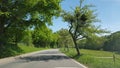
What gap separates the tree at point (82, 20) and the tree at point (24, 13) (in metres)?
2.18

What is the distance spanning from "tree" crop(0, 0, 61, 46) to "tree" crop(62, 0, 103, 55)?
218 centimetres

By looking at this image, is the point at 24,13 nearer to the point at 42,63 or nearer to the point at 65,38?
the point at 42,63

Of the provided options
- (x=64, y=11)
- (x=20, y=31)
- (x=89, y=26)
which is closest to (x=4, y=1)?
(x=20, y=31)

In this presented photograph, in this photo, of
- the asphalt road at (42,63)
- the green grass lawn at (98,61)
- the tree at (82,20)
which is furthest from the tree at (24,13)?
the green grass lawn at (98,61)

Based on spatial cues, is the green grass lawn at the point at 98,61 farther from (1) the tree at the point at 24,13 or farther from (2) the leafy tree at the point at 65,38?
(2) the leafy tree at the point at 65,38

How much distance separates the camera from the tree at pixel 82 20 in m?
41.7

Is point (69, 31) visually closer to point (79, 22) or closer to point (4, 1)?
point (79, 22)

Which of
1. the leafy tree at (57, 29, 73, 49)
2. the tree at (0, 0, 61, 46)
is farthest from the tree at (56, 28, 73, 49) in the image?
the tree at (0, 0, 61, 46)

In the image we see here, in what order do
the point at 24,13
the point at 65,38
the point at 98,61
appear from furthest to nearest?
the point at 65,38
the point at 24,13
the point at 98,61

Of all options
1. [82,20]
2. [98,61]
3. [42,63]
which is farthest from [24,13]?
[98,61]

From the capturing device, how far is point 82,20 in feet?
139

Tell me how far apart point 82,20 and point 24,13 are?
841 centimetres

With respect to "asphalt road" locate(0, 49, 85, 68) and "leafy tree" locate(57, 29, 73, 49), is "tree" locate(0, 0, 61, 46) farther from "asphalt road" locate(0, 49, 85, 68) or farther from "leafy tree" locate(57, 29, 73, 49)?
"asphalt road" locate(0, 49, 85, 68)

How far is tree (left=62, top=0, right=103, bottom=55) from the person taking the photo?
1642 inches
